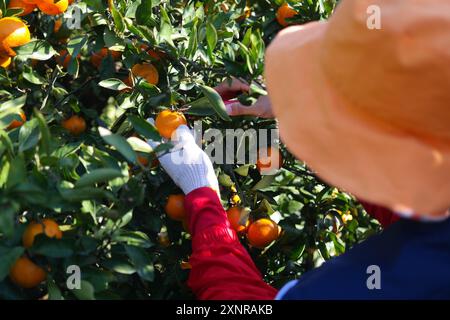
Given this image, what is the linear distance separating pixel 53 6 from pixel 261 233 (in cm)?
60

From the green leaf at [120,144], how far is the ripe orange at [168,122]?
20 cm

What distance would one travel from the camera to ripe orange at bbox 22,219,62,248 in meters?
1.14

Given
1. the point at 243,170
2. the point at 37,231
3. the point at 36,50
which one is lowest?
the point at 243,170

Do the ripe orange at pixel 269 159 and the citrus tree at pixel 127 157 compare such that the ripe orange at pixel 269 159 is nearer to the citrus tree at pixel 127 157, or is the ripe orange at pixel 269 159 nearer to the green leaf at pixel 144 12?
the citrus tree at pixel 127 157

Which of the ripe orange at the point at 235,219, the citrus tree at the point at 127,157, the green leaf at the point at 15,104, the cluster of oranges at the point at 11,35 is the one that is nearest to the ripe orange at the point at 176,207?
the citrus tree at the point at 127,157

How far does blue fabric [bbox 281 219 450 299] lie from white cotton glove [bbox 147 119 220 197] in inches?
11.9

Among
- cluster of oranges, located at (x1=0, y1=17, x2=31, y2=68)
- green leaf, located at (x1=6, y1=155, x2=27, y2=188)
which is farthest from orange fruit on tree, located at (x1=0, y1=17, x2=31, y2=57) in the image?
green leaf, located at (x1=6, y1=155, x2=27, y2=188)

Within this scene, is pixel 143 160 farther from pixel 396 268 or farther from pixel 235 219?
pixel 396 268

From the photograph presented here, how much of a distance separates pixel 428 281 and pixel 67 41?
966 millimetres

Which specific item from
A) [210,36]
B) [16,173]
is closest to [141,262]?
[16,173]

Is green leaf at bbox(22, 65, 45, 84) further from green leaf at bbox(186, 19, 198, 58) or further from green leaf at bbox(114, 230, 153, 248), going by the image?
green leaf at bbox(114, 230, 153, 248)

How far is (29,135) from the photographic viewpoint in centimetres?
117
